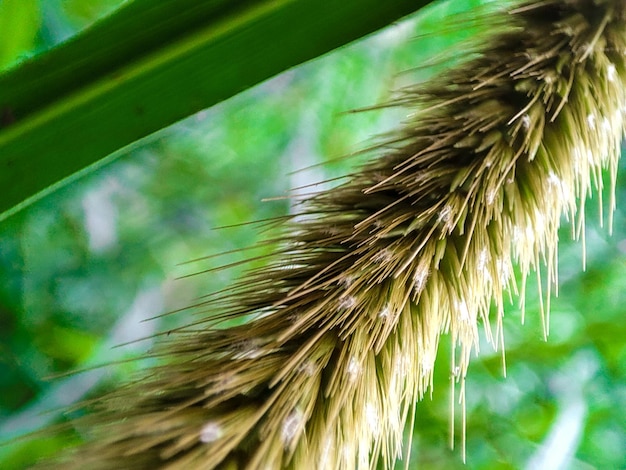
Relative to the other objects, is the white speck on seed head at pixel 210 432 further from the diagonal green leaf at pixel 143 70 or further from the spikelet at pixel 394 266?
the diagonal green leaf at pixel 143 70

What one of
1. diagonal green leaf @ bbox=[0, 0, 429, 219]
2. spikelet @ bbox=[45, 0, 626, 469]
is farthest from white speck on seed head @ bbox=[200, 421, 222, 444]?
diagonal green leaf @ bbox=[0, 0, 429, 219]

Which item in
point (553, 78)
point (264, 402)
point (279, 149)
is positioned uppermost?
point (279, 149)

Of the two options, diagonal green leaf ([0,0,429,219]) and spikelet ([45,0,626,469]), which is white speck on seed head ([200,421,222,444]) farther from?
diagonal green leaf ([0,0,429,219])

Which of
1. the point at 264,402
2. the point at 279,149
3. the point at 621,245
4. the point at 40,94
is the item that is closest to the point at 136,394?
the point at 264,402

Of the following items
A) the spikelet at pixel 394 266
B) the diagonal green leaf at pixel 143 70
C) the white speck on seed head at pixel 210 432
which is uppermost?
the diagonal green leaf at pixel 143 70

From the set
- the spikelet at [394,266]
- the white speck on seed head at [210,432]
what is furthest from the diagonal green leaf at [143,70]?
the white speck on seed head at [210,432]

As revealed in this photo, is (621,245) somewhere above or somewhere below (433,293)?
above

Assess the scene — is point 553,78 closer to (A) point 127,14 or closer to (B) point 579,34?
(B) point 579,34
